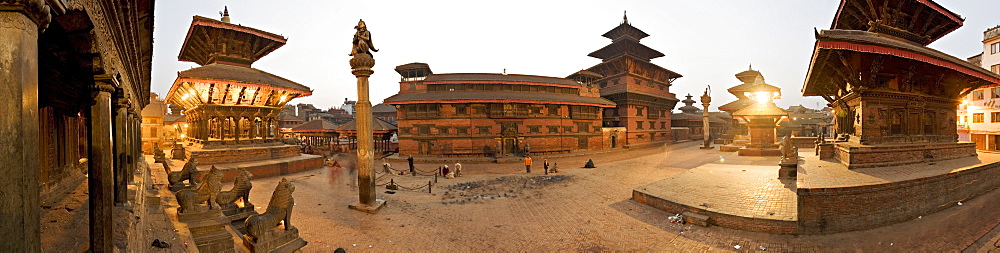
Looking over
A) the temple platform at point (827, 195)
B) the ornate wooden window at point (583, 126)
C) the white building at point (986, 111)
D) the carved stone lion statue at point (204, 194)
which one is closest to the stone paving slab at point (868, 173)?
the temple platform at point (827, 195)

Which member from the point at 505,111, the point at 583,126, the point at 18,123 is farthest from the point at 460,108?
the point at 18,123

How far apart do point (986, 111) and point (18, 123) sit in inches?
1608

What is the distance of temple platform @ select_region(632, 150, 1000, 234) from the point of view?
763 centimetres

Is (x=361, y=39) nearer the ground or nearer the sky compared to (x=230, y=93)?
nearer the sky

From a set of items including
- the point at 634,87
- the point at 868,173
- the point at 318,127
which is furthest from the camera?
the point at 634,87

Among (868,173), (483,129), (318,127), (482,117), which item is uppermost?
(482,117)

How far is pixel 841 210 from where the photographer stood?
765 cm

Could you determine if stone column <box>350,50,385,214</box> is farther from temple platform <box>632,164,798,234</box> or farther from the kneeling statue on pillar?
temple platform <box>632,164,798,234</box>

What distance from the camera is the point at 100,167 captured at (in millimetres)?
3320

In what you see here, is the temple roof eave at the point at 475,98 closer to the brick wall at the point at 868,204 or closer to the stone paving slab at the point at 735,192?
the stone paving slab at the point at 735,192

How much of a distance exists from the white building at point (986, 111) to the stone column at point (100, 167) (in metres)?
39.1

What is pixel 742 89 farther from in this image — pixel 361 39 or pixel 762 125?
pixel 361 39

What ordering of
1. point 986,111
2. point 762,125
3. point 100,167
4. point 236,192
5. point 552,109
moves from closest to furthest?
point 100,167 < point 236,192 < point 762,125 < point 986,111 < point 552,109

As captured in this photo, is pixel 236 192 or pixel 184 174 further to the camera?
pixel 184 174
